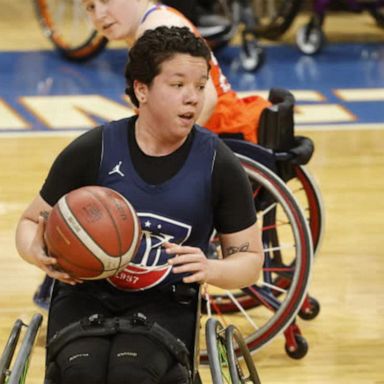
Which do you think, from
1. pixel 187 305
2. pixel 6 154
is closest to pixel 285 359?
pixel 187 305

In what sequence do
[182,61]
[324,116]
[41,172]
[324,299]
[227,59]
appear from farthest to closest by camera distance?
[227,59] < [324,116] < [41,172] < [324,299] < [182,61]

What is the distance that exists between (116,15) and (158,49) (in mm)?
875

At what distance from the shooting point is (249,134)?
4.04 meters

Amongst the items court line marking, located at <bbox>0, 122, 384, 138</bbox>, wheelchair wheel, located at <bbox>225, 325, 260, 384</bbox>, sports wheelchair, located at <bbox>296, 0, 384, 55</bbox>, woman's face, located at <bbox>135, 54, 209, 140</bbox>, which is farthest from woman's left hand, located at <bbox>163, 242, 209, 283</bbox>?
sports wheelchair, located at <bbox>296, 0, 384, 55</bbox>

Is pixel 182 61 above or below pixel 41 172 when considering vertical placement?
above

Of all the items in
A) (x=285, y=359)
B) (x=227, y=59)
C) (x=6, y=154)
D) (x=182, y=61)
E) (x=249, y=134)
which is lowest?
(x=227, y=59)

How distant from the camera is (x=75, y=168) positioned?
3.00 m

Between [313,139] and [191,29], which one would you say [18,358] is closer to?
[191,29]

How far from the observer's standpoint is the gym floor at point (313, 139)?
422cm

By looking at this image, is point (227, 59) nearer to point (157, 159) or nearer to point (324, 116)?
point (324, 116)

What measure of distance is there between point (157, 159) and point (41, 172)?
2972 mm

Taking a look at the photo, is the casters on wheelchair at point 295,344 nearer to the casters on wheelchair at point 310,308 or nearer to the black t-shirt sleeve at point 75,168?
the casters on wheelchair at point 310,308

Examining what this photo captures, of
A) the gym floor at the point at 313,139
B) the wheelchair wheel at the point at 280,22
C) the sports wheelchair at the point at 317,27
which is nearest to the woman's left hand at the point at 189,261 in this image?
the gym floor at the point at 313,139

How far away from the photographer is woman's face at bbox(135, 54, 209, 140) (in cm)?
293
